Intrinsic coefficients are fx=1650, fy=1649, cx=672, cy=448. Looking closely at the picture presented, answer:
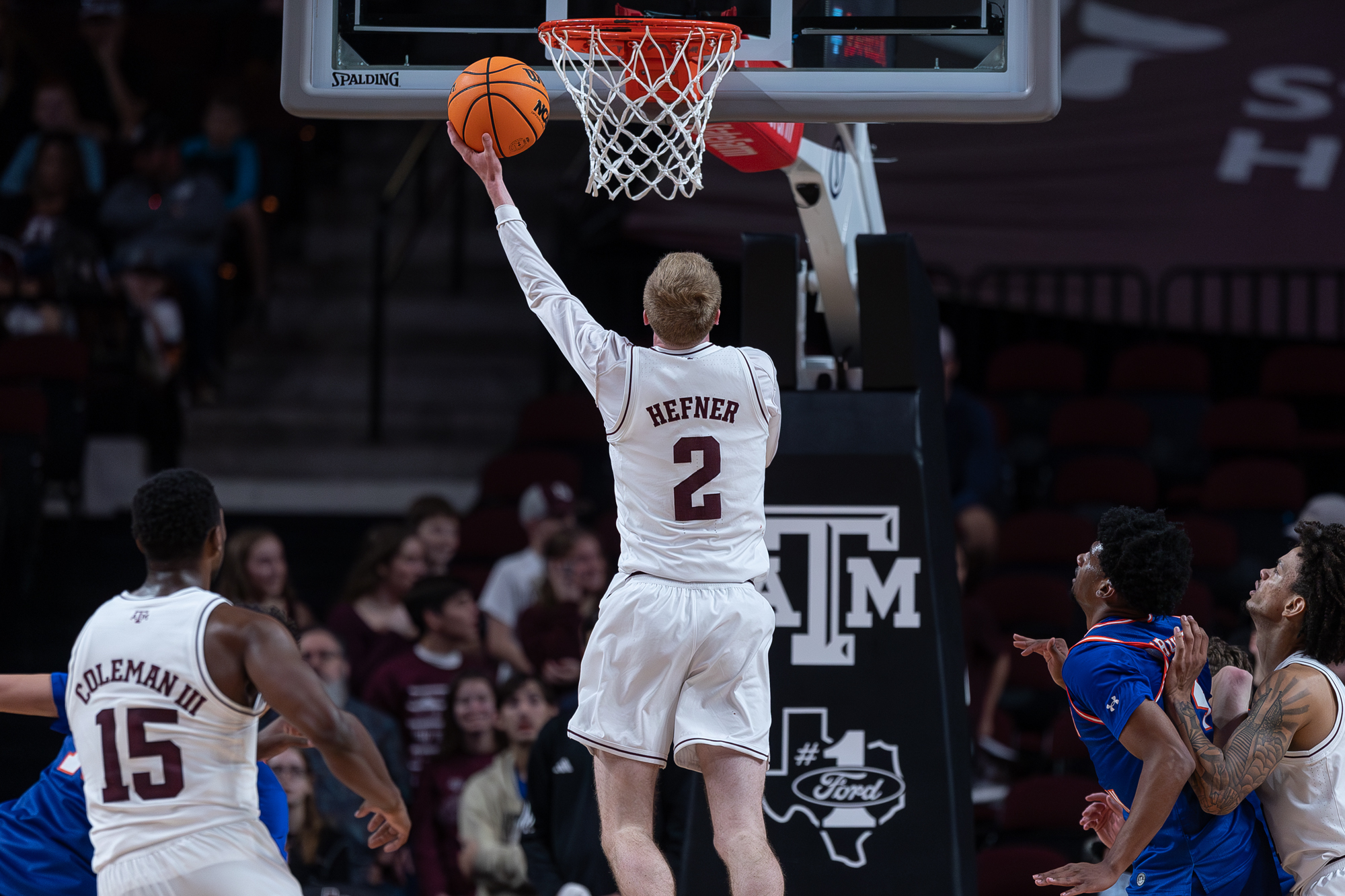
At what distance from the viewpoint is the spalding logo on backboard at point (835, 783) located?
18.4 ft

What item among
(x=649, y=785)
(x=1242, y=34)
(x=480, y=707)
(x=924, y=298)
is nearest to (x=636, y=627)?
(x=649, y=785)

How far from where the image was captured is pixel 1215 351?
12148mm

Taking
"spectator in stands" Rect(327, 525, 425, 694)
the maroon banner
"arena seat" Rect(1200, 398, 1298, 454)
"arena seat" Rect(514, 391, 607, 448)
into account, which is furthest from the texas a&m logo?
the maroon banner

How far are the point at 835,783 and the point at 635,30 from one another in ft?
8.52

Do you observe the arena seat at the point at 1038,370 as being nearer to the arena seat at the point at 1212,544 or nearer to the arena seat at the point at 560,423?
the arena seat at the point at 1212,544

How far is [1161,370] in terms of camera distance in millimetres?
10906

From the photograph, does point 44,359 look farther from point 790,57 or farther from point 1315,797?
point 1315,797

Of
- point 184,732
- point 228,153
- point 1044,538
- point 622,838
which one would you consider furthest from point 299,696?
point 228,153

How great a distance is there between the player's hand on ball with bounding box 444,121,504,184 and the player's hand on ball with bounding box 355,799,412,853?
5.76 feet

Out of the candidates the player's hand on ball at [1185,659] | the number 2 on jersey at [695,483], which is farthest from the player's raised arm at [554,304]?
the player's hand on ball at [1185,659]

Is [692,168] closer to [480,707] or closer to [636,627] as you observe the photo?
[636,627]

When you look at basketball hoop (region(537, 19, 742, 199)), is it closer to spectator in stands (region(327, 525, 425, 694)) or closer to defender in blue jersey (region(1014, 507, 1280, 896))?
defender in blue jersey (region(1014, 507, 1280, 896))

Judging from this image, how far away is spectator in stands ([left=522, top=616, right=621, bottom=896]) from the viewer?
6.43 m

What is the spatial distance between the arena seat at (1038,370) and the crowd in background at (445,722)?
3.72 metres
